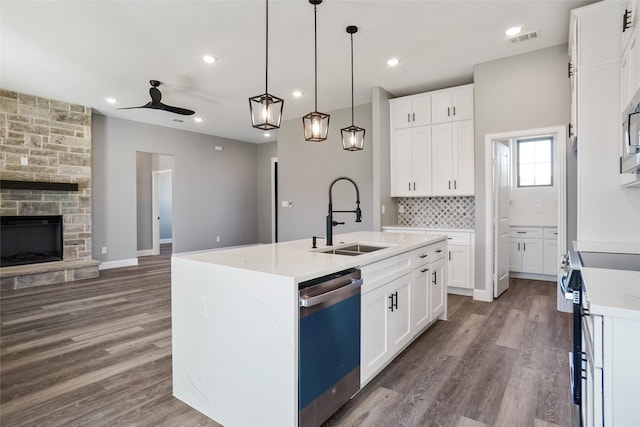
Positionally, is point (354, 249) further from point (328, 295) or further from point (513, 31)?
point (513, 31)

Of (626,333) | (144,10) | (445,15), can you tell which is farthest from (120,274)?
(626,333)

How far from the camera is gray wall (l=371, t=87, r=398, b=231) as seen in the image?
15.7ft


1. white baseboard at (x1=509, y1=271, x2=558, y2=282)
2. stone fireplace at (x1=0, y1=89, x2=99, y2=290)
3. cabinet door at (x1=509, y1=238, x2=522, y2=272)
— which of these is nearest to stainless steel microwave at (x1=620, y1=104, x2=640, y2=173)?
cabinet door at (x1=509, y1=238, x2=522, y2=272)

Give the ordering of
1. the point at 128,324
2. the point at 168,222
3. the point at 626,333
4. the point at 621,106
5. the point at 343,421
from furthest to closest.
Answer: the point at 168,222, the point at 128,324, the point at 621,106, the point at 343,421, the point at 626,333

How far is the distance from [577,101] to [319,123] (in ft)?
6.89

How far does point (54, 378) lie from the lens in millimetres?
2307

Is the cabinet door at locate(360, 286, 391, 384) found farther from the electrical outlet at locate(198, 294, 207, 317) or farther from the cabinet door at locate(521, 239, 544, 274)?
the cabinet door at locate(521, 239, 544, 274)

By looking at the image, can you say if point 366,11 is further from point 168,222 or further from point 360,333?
point 168,222

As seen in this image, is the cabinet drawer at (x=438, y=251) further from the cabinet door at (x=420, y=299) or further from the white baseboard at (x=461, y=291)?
the white baseboard at (x=461, y=291)

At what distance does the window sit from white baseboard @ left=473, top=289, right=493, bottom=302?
249 cm

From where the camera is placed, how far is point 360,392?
83.4 inches

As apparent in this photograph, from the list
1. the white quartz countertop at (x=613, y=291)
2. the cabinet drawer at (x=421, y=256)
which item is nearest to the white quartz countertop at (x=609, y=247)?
the white quartz countertop at (x=613, y=291)

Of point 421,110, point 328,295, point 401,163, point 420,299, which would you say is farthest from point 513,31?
point 328,295

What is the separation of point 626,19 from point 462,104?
2.14m
